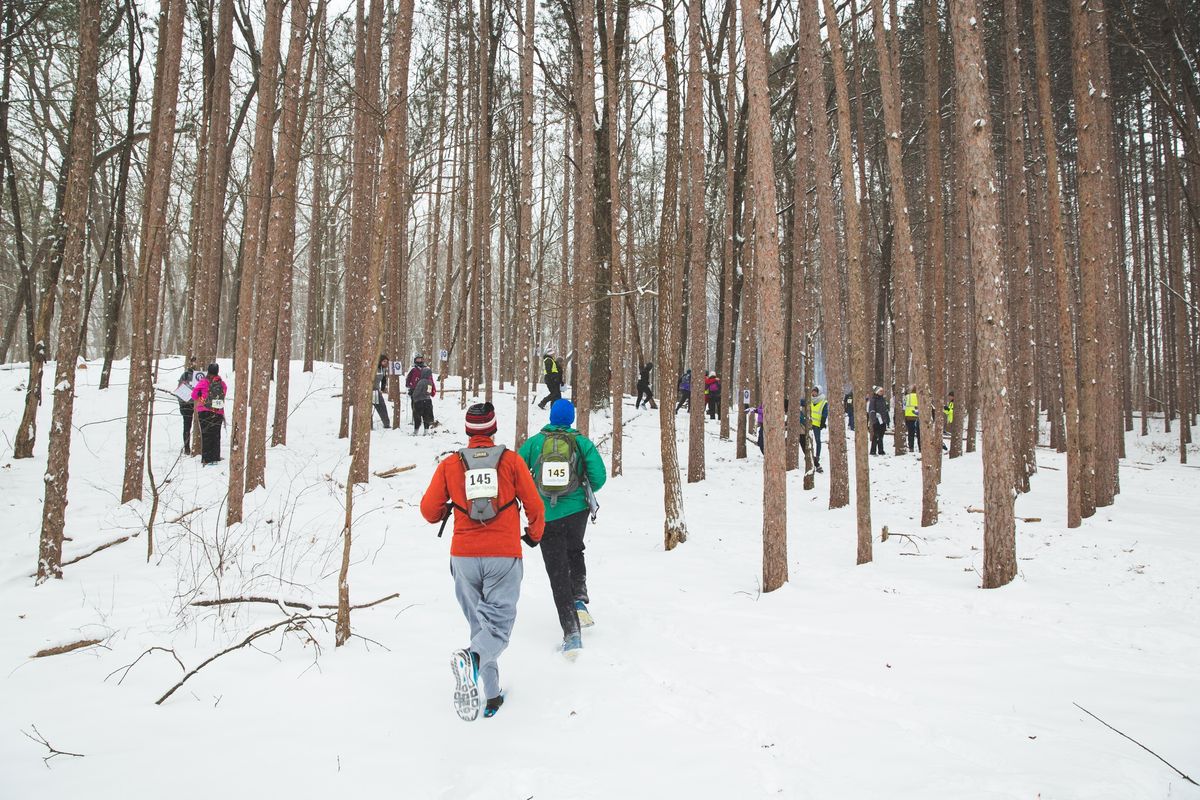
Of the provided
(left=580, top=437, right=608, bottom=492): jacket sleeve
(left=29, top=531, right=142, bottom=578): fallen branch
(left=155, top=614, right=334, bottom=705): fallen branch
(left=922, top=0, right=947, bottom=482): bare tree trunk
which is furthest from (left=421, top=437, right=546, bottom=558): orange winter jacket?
(left=922, top=0, right=947, bottom=482): bare tree trunk

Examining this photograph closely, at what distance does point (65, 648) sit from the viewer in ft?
13.7

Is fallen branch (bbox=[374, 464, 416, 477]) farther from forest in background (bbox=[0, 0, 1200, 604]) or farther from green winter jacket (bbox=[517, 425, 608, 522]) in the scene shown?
green winter jacket (bbox=[517, 425, 608, 522])

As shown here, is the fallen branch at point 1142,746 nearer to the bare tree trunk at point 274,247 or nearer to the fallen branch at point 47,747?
the fallen branch at point 47,747

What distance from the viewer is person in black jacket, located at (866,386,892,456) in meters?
17.0

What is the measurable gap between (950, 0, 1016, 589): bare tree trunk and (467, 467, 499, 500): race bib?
4.83 m

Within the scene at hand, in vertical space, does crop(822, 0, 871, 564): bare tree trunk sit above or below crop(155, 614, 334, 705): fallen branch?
above

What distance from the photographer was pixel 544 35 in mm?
16406

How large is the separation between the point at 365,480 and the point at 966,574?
30.6ft

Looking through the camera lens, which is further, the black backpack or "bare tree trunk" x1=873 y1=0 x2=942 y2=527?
the black backpack

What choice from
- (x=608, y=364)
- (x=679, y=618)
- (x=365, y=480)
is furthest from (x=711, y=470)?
(x=679, y=618)

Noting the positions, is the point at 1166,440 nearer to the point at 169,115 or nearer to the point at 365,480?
the point at 365,480

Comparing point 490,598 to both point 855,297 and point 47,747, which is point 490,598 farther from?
point 855,297

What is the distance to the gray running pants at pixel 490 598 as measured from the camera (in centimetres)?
360

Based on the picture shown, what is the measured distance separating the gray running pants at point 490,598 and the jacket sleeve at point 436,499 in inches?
11.3
